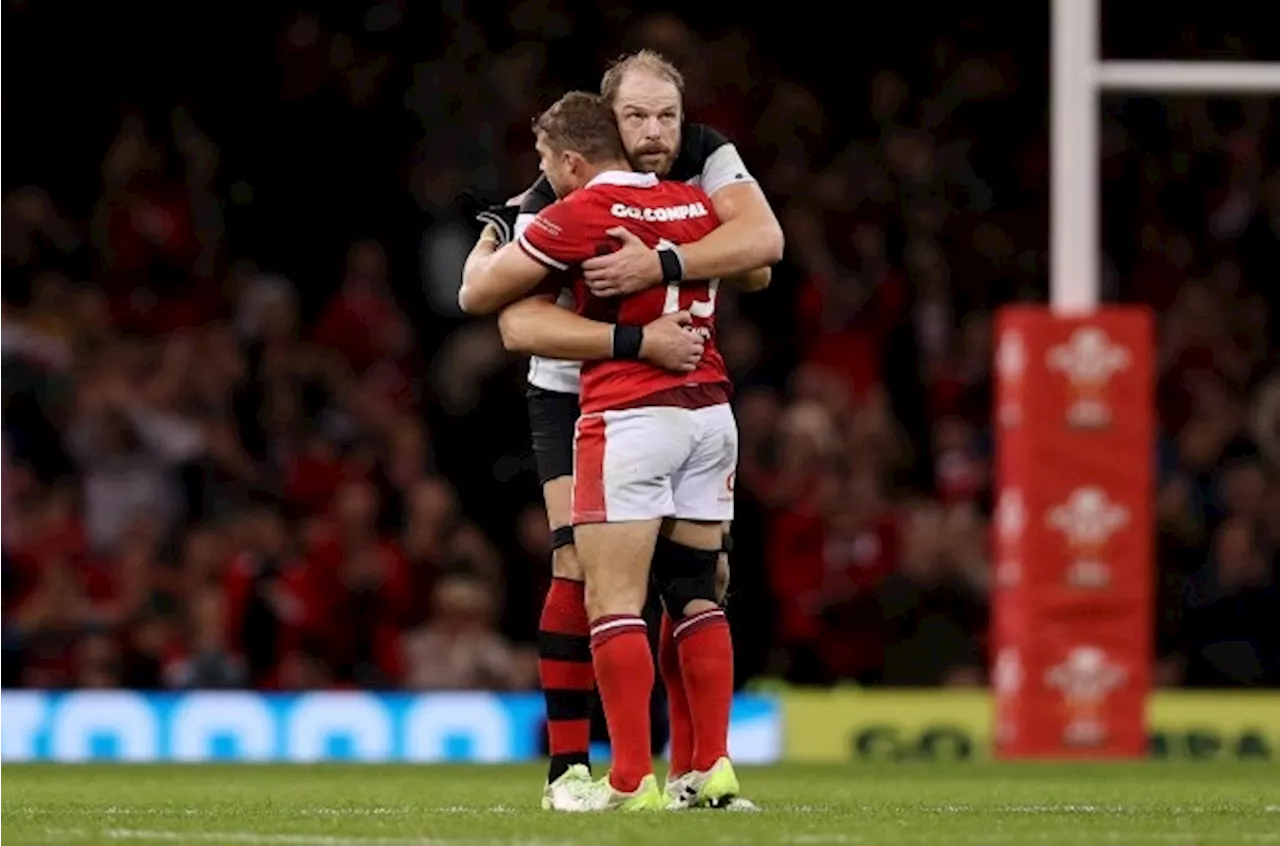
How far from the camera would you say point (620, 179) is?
835 centimetres

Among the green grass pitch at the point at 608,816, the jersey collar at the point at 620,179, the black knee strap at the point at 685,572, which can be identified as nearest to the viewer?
the green grass pitch at the point at 608,816

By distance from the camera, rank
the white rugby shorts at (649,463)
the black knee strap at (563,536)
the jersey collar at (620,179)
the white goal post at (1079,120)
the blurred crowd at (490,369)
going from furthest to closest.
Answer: the blurred crowd at (490,369) → the white goal post at (1079,120) → the black knee strap at (563,536) → the jersey collar at (620,179) → the white rugby shorts at (649,463)

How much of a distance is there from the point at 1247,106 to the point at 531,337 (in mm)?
12503

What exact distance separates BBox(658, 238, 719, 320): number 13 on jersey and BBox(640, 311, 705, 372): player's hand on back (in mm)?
37

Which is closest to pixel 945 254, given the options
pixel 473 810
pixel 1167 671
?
pixel 1167 671

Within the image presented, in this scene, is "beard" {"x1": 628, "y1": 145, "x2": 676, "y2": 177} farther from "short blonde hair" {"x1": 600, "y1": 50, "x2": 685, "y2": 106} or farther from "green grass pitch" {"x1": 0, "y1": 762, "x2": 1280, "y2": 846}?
"green grass pitch" {"x1": 0, "y1": 762, "x2": 1280, "y2": 846}

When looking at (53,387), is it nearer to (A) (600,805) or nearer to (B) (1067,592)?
(B) (1067,592)

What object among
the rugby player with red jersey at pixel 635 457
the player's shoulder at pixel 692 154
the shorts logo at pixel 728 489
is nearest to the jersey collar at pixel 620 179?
the rugby player with red jersey at pixel 635 457

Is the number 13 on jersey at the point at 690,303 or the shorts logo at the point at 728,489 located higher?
the number 13 on jersey at the point at 690,303

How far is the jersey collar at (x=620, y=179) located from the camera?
8344 mm

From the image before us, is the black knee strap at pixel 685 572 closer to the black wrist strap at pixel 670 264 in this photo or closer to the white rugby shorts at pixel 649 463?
the white rugby shorts at pixel 649 463

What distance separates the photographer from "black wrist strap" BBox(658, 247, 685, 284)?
8.28 m

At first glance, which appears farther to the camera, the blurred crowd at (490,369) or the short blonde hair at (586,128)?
the blurred crowd at (490,369)

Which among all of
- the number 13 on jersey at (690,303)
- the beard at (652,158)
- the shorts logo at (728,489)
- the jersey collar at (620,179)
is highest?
the beard at (652,158)
